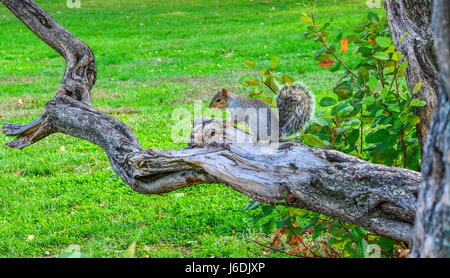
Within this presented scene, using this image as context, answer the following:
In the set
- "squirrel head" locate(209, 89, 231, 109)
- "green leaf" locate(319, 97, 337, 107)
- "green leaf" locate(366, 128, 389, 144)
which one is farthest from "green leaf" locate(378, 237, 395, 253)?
"squirrel head" locate(209, 89, 231, 109)

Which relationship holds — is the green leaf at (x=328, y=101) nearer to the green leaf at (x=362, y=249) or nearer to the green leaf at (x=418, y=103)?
the green leaf at (x=418, y=103)

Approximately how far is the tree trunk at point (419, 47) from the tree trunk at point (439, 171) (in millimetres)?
1339

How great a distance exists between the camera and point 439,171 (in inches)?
38.4

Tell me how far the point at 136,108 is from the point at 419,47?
4211 millimetres

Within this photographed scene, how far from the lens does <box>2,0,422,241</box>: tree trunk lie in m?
1.71

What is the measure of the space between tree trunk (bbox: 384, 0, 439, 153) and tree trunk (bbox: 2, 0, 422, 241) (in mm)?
544

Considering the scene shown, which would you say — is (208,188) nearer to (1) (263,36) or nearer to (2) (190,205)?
(2) (190,205)

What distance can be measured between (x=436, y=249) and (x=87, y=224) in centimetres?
281

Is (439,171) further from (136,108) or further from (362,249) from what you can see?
(136,108)

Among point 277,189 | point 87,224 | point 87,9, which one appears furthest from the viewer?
point 87,9

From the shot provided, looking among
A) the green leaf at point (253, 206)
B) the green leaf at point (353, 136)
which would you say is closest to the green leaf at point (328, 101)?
the green leaf at point (353, 136)

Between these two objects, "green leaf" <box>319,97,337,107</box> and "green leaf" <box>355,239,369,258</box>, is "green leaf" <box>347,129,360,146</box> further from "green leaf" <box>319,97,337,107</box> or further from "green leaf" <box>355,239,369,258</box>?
"green leaf" <box>355,239,369,258</box>

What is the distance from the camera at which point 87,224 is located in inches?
135
